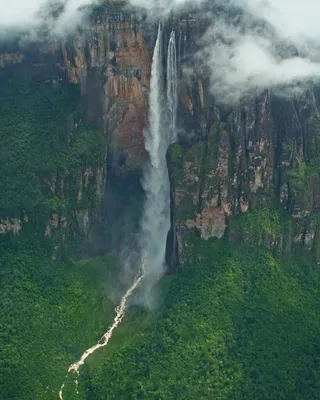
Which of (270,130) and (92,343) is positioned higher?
(270,130)

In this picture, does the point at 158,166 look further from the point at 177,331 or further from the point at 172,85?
the point at 177,331

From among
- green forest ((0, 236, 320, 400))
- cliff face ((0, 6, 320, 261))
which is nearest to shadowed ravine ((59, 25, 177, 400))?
cliff face ((0, 6, 320, 261))

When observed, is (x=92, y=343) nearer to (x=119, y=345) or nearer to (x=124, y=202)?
(x=119, y=345)

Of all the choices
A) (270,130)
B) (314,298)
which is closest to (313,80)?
(270,130)

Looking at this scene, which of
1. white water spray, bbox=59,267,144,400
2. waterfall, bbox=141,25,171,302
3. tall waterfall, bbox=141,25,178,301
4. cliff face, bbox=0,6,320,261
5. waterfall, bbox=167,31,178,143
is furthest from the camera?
waterfall, bbox=141,25,171,302

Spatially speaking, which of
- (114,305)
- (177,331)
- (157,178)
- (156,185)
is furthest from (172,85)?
(177,331)

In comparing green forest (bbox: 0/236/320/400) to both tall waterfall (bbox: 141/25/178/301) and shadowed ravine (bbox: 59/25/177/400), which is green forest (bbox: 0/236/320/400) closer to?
shadowed ravine (bbox: 59/25/177/400)

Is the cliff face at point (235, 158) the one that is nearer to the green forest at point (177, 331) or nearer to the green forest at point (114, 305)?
the green forest at point (114, 305)
